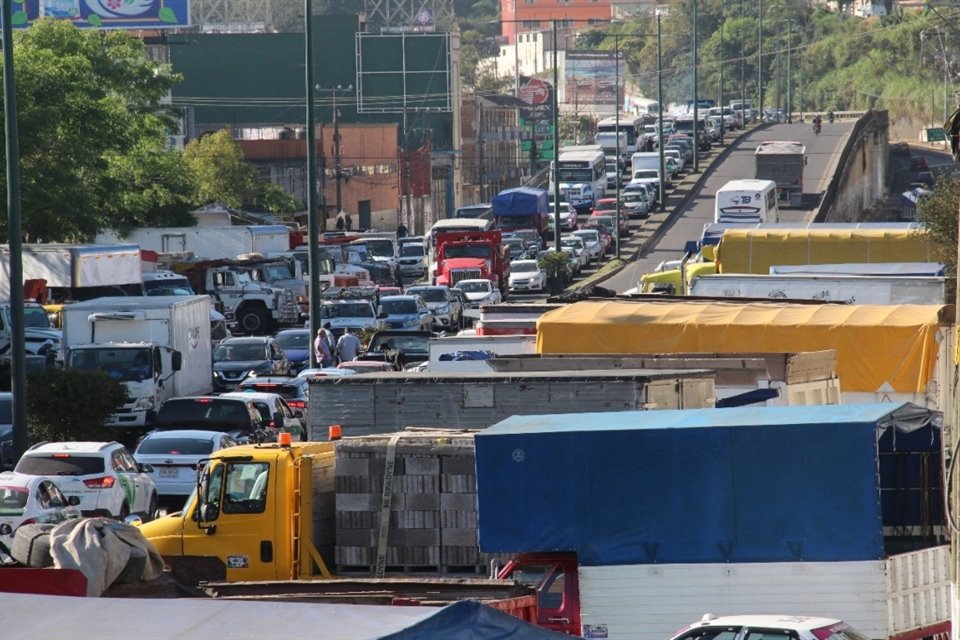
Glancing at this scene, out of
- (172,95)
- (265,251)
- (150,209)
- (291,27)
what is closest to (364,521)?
(265,251)

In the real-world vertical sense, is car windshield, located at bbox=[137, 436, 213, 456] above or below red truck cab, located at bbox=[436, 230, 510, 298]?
below

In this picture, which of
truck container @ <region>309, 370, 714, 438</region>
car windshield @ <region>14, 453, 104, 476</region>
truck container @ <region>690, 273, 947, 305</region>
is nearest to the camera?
truck container @ <region>309, 370, 714, 438</region>

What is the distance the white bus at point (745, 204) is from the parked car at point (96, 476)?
41976 millimetres

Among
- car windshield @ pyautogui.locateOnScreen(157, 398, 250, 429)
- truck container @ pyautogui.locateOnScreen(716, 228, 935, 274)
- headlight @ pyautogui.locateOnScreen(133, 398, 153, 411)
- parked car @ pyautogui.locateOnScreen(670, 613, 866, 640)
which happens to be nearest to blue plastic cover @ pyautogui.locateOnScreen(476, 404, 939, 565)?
parked car @ pyautogui.locateOnScreen(670, 613, 866, 640)

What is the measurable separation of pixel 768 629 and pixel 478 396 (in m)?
6.97

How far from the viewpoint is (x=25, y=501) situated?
2016 cm

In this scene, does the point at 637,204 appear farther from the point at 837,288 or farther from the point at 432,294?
the point at 837,288

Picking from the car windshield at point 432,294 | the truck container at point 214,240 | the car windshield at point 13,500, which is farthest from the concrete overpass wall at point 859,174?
the car windshield at point 13,500

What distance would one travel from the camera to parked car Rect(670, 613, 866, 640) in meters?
11.2

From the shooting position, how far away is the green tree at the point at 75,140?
46.3 m

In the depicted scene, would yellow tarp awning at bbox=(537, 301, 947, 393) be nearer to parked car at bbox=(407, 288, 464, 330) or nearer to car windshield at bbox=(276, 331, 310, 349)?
car windshield at bbox=(276, 331, 310, 349)

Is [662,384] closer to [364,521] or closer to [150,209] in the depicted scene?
[364,521]

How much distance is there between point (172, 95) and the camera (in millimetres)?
108750

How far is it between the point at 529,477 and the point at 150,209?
4990 centimetres
